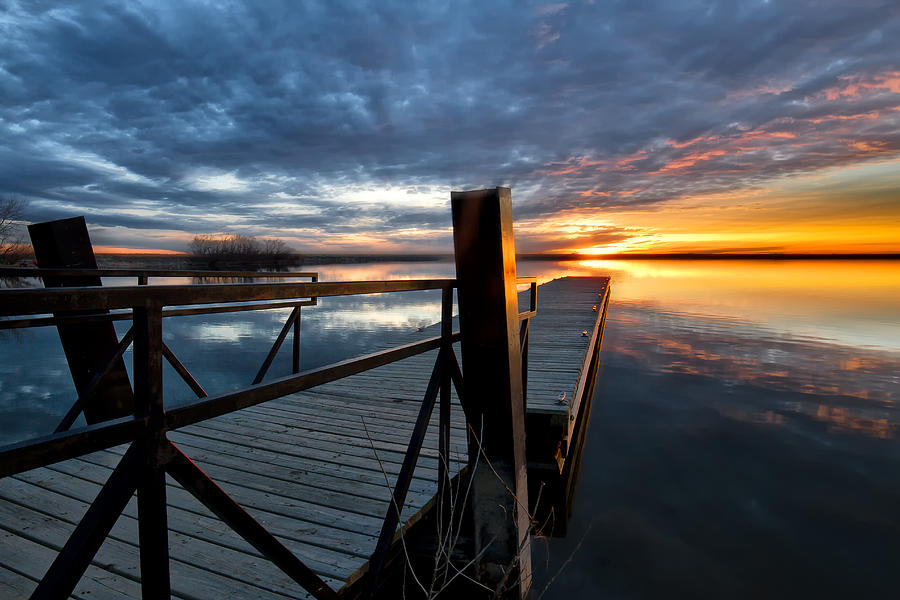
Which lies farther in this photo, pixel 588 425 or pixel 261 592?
pixel 588 425

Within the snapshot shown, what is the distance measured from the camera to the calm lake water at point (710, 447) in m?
4.82

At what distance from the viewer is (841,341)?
1702 centimetres

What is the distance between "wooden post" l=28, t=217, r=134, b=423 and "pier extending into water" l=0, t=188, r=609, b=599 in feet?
0.36

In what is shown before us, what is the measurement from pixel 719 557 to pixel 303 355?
38.2ft

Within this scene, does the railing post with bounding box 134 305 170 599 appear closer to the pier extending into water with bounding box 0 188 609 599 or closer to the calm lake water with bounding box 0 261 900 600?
the pier extending into water with bounding box 0 188 609 599

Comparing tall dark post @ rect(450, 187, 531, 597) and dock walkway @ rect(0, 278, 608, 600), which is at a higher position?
tall dark post @ rect(450, 187, 531, 597)

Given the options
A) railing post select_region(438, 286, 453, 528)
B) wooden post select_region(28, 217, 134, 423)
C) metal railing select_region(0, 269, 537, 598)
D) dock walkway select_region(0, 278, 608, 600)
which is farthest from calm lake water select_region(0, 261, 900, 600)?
wooden post select_region(28, 217, 134, 423)

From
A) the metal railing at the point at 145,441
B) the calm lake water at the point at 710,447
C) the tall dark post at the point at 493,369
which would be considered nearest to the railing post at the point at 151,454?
the metal railing at the point at 145,441

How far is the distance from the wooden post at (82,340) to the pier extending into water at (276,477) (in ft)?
0.36

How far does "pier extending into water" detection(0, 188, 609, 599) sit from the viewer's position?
1142 millimetres

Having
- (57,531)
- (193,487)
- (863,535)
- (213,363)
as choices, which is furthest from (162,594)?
(213,363)

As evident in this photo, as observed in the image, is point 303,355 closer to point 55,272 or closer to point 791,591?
point 55,272

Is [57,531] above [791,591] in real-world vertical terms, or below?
above

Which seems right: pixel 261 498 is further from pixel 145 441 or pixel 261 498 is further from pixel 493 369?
pixel 145 441
